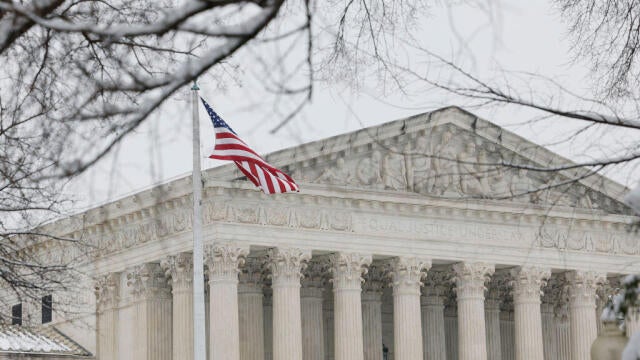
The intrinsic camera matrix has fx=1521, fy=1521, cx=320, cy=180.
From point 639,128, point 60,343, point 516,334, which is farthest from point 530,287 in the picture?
point 639,128

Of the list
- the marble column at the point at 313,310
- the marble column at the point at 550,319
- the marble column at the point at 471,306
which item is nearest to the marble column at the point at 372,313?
the marble column at the point at 313,310

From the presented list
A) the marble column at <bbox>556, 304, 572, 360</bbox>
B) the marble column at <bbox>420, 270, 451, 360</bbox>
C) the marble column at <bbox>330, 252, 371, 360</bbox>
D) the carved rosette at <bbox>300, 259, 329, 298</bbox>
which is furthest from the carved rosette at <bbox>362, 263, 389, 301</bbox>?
the marble column at <bbox>556, 304, 572, 360</bbox>

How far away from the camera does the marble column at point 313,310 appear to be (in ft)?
192

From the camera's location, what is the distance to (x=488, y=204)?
5981cm

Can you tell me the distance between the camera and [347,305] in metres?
56.0

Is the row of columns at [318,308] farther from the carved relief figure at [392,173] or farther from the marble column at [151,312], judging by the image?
the carved relief figure at [392,173]

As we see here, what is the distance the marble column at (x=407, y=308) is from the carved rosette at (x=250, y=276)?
5.10m

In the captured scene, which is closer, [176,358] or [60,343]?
[176,358]

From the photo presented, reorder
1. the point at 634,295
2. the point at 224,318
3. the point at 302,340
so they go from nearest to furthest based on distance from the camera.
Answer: the point at 634,295, the point at 224,318, the point at 302,340

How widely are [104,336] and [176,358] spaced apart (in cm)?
636

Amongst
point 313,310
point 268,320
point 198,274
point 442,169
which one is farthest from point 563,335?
point 442,169

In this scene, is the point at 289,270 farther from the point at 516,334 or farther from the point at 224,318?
the point at 516,334

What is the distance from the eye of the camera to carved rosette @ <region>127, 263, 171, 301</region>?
57.1 metres

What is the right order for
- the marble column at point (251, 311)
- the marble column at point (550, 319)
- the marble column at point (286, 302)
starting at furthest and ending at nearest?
the marble column at point (550, 319) → the marble column at point (251, 311) → the marble column at point (286, 302)
